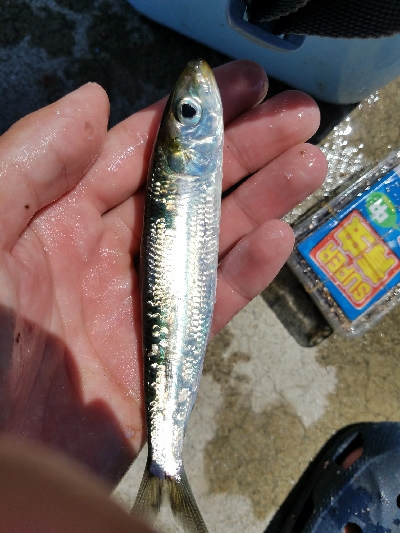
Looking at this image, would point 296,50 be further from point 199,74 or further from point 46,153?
point 46,153

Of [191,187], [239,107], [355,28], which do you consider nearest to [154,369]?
[191,187]

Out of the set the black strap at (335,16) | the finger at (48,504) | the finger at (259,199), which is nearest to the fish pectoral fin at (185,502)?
the finger at (48,504)

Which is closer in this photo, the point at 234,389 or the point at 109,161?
the point at 109,161

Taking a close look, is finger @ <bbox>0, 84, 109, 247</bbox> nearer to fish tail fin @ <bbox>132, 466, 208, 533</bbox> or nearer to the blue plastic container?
the blue plastic container

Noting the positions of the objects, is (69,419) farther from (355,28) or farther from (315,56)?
(315,56)

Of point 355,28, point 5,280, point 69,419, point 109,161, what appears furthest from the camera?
point 109,161

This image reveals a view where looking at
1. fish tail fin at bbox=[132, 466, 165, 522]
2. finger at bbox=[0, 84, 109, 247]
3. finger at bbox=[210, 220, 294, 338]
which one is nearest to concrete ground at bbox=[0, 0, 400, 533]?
finger at bbox=[210, 220, 294, 338]

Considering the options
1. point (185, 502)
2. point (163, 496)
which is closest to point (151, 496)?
point (163, 496)
